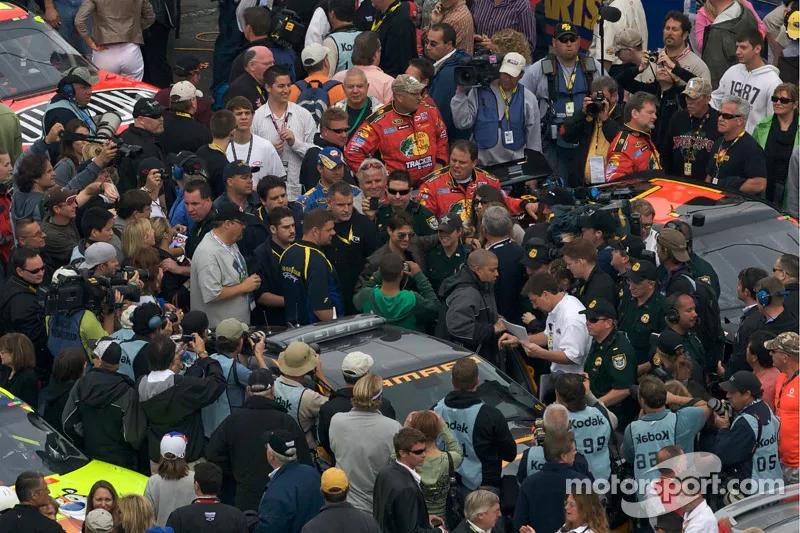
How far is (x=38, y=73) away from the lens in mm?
17703

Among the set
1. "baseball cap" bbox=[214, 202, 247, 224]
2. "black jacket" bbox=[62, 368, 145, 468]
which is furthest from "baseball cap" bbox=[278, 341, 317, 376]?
"baseball cap" bbox=[214, 202, 247, 224]

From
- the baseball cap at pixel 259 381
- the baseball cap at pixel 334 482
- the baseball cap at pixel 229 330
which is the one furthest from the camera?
the baseball cap at pixel 229 330

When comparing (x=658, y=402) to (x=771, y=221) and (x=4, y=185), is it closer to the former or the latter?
(x=771, y=221)

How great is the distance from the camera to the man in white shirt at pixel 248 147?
1504 centimetres

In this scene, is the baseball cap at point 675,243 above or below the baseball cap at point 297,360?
below

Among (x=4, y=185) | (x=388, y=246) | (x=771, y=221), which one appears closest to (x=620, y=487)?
(x=388, y=246)

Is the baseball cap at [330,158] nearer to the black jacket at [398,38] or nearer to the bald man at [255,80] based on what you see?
the bald man at [255,80]

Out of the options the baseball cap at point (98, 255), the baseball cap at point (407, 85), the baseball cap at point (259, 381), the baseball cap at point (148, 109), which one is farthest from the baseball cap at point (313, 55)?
the baseball cap at point (259, 381)

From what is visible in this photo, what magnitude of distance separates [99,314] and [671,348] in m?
4.09

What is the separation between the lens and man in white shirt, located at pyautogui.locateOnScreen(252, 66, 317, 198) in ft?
51.4

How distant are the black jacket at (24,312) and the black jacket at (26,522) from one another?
296cm

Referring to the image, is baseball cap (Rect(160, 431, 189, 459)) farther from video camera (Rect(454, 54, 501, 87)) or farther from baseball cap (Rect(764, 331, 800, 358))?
video camera (Rect(454, 54, 501, 87))

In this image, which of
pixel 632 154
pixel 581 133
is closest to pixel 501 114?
pixel 581 133

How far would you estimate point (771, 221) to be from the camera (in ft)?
48.2
